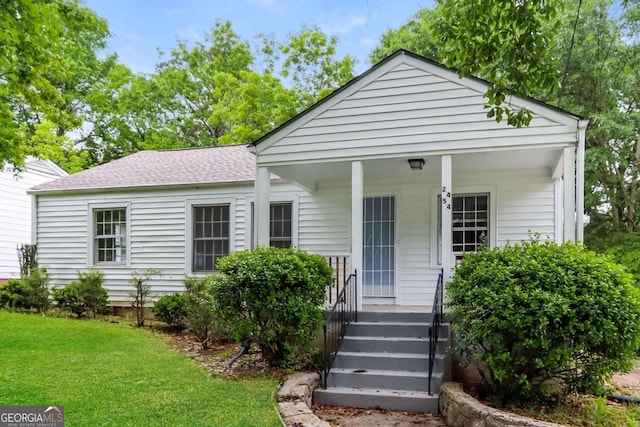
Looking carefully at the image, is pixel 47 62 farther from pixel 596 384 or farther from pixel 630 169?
pixel 630 169

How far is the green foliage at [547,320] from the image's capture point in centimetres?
384

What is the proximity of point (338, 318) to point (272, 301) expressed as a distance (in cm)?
109

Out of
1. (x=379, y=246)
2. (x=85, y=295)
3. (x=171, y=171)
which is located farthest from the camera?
(x=171, y=171)

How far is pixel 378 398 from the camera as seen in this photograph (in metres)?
4.75

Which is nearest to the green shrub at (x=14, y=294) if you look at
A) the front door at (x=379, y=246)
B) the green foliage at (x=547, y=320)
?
the front door at (x=379, y=246)

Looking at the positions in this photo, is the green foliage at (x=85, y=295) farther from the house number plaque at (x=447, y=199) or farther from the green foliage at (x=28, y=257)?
the house number plaque at (x=447, y=199)

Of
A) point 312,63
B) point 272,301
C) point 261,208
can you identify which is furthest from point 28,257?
point 312,63

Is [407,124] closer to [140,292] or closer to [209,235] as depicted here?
[209,235]

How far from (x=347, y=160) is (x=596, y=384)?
3.98 m

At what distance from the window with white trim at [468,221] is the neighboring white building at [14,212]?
39.6 feet

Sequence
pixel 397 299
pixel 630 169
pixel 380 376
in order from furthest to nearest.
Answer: pixel 630 169
pixel 397 299
pixel 380 376

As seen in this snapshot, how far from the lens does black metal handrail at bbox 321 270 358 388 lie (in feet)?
17.3

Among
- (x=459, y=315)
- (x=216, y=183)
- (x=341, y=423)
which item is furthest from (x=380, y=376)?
(x=216, y=183)

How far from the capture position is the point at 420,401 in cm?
463
